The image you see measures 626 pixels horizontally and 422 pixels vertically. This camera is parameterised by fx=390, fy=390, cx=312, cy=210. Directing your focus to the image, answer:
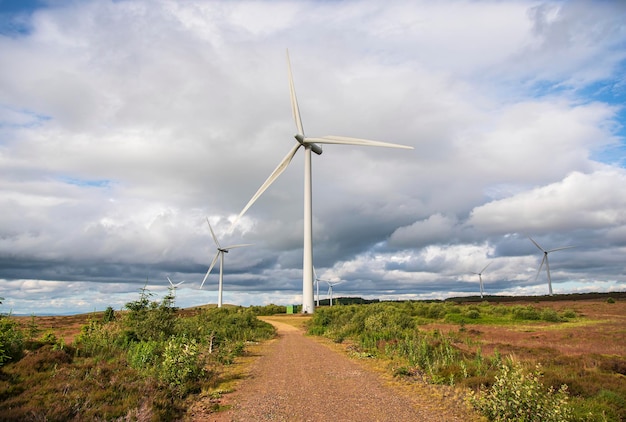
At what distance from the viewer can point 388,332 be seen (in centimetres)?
2912

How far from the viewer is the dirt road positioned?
11.4 m

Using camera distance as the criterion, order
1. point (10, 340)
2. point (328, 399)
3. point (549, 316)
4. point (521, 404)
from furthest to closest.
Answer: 1. point (549, 316)
2. point (10, 340)
3. point (328, 399)
4. point (521, 404)

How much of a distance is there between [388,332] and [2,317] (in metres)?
23.1

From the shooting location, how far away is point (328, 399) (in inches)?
514

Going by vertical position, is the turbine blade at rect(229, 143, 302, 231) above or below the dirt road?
above

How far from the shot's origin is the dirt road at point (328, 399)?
11.4 metres

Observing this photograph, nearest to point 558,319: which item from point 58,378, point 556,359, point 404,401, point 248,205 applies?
point 556,359

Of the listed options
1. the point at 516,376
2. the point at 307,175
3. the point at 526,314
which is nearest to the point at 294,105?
the point at 307,175

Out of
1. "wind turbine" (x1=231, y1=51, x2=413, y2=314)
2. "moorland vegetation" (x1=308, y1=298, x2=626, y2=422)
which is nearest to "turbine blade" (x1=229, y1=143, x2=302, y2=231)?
"wind turbine" (x1=231, y1=51, x2=413, y2=314)

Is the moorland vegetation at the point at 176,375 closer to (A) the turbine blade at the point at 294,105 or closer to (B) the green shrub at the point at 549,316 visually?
(B) the green shrub at the point at 549,316

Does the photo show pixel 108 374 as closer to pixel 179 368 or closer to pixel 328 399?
pixel 179 368

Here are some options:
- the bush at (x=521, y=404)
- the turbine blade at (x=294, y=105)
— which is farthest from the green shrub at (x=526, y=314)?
the bush at (x=521, y=404)

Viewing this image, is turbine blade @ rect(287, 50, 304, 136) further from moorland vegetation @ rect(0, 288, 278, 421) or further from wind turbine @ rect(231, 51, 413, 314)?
moorland vegetation @ rect(0, 288, 278, 421)

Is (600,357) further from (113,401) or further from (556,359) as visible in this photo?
(113,401)
